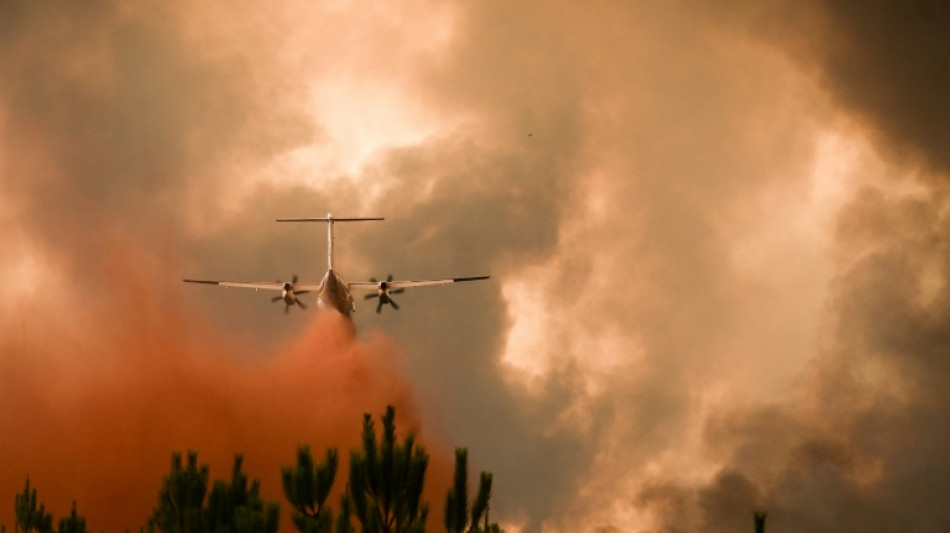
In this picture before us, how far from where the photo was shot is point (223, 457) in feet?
378

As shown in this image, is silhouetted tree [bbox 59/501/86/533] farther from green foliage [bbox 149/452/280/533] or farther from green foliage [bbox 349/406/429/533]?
green foliage [bbox 349/406/429/533]

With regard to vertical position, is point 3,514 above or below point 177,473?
above

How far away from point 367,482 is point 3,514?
221 feet

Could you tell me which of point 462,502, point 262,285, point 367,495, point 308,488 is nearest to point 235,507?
point 308,488

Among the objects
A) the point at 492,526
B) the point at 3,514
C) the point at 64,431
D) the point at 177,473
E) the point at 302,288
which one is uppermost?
the point at 302,288

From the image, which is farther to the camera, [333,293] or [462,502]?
[333,293]

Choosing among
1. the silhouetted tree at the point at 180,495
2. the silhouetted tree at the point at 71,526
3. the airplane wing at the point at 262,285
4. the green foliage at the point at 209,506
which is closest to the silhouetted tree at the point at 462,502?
the green foliage at the point at 209,506

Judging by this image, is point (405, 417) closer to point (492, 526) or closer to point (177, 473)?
point (177, 473)

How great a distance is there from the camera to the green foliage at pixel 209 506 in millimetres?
50219

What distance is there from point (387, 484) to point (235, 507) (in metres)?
5.45

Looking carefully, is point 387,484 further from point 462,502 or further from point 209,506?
point 209,506

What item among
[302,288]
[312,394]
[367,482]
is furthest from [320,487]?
[312,394]

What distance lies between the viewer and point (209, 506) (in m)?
54.8

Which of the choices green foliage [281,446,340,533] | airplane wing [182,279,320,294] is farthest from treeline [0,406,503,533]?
airplane wing [182,279,320,294]
